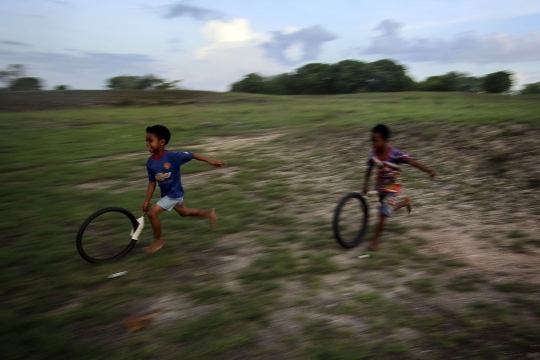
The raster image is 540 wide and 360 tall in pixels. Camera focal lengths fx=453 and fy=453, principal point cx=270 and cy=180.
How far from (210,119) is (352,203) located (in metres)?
13.2

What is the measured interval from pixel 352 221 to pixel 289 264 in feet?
6.24

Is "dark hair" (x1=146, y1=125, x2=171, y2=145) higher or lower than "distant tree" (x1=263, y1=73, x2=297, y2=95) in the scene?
lower

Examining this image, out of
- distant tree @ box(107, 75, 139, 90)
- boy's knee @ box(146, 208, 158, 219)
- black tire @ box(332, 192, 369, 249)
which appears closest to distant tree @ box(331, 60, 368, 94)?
distant tree @ box(107, 75, 139, 90)

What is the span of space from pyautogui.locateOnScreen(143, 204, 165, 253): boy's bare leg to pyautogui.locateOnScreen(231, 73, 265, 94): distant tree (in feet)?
166

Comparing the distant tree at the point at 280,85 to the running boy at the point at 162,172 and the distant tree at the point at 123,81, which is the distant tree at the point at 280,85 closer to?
the distant tree at the point at 123,81

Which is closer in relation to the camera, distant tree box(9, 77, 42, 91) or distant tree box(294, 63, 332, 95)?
distant tree box(9, 77, 42, 91)

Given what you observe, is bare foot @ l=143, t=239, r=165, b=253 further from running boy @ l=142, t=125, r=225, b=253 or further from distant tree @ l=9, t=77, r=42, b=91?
distant tree @ l=9, t=77, r=42, b=91

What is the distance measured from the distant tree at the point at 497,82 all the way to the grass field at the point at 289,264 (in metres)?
42.9

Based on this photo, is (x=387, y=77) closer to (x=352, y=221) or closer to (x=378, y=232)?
(x=352, y=221)

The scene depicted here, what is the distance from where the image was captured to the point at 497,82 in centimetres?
4941

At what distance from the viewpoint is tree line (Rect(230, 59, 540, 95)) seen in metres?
53.7

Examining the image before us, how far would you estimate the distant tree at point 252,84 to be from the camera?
55531 mm

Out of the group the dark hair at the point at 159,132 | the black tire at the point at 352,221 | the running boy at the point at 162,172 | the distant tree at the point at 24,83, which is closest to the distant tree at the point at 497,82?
the distant tree at the point at 24,83

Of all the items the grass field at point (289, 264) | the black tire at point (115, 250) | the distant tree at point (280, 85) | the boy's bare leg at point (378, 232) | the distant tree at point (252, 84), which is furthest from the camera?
the distant tree at point (252, 84)
